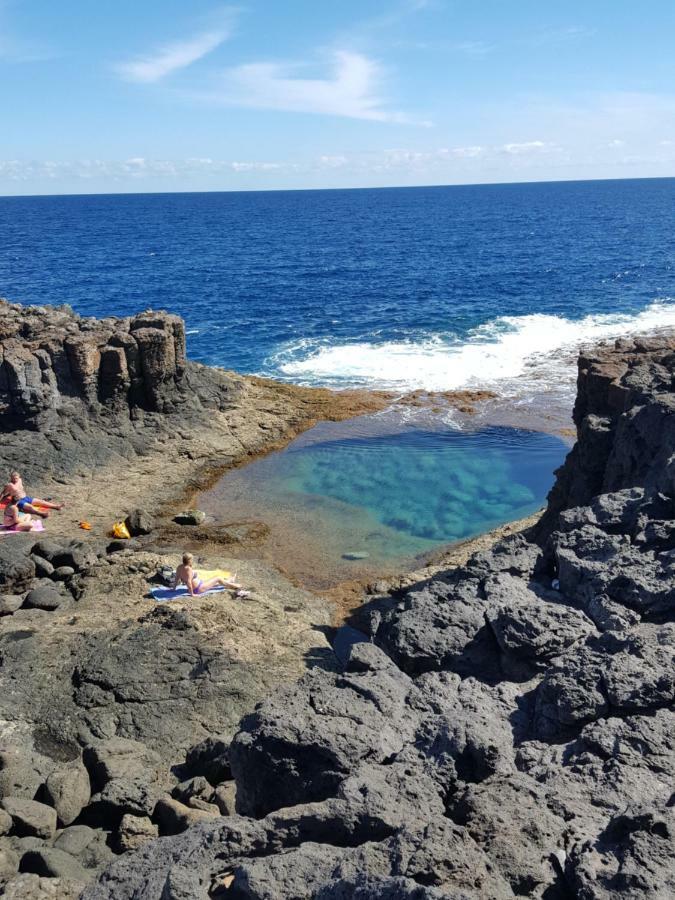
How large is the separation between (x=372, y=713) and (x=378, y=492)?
50.3 feet

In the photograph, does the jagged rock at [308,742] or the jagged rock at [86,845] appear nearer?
the jagged rock at [308,742]

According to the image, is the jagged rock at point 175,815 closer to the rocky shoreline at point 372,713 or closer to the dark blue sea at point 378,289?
the rocky shoreline at point 372,713

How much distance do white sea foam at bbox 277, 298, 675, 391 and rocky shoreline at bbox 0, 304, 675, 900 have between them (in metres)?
15.5

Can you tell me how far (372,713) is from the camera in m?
8.47

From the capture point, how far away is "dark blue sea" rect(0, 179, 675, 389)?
3928 cm

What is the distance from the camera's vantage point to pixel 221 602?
1588 centimetres

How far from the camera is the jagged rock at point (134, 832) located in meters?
9.25

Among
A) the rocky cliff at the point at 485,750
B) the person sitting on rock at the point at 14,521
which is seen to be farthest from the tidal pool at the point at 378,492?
the rocky cliff at the point at 485,750

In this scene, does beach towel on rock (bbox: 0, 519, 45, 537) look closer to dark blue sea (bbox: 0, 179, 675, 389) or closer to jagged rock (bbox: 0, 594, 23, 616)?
jagged rock (bbox: 0, 594, 23, 616)

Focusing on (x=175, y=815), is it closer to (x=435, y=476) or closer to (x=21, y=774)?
(x=21, y=774)

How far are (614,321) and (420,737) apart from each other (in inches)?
1745

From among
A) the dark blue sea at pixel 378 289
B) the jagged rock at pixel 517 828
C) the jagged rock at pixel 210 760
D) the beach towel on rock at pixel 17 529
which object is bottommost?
the jagged rock at pixel 210 760

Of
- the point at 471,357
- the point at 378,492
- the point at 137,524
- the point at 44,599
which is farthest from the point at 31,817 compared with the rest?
the point at 471,357

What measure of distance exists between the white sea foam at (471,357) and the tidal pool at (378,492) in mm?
6654
